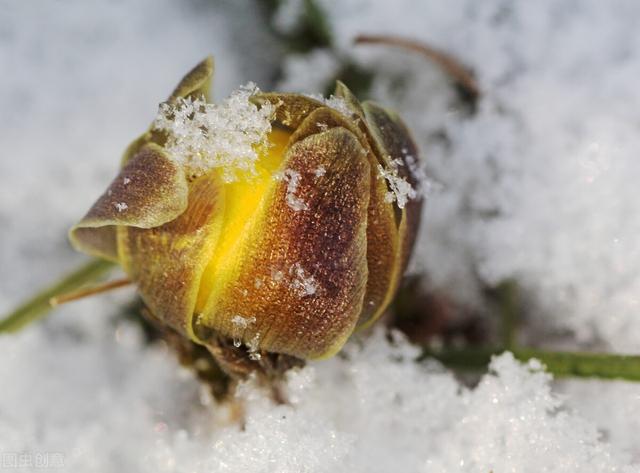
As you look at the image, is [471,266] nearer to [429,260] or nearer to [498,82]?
[429,260]

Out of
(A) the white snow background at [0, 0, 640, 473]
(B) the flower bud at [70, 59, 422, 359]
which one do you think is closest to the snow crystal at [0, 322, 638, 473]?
(A) the white snow background at [0, 0, 640, 473]

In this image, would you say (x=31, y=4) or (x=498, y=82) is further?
(x=31, y=4)

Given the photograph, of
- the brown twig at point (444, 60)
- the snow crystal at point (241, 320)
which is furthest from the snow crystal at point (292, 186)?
the brown twig at point (444, 60)

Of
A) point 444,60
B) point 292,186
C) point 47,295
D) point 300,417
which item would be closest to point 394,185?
point 292,186

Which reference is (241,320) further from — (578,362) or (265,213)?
(578,362)

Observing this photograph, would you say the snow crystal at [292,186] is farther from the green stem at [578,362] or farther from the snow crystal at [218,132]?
the green stem at [578,362]

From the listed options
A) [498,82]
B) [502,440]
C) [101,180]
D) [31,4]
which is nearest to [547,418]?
[502,440]
